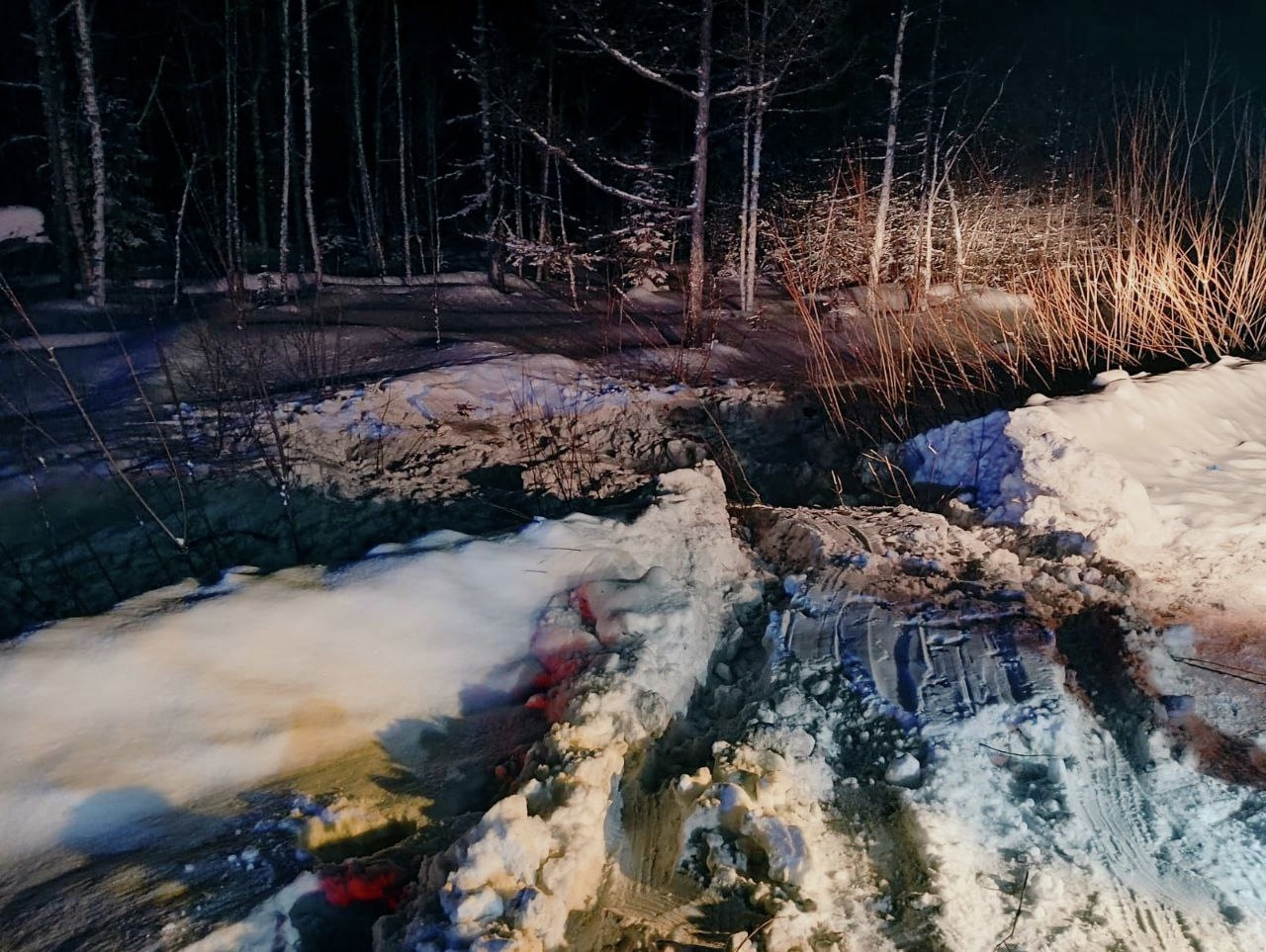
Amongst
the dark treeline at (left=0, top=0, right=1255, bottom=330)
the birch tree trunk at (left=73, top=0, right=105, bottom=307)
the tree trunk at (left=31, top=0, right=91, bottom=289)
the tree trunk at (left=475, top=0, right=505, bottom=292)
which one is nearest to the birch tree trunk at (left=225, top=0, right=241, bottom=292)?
the dark treeline at (left=0, top=0, right=1255, bottom=330)

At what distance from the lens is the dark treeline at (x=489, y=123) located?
1453cm

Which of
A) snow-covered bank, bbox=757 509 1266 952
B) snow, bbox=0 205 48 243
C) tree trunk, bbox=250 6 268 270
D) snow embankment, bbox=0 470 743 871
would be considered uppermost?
tree trunk, bbox=250 6 268 270

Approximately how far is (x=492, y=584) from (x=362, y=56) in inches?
959

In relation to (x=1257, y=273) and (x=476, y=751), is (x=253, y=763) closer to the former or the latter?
(x=476, y=751)

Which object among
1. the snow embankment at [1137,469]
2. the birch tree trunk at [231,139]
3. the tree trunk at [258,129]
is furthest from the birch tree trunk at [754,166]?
the tree trunk at [258,129]

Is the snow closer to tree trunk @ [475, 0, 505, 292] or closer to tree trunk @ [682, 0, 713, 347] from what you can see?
tree trunk @ [475, 0, 505, 292]

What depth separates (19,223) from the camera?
58.2 ft

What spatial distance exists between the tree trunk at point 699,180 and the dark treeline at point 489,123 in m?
0.04

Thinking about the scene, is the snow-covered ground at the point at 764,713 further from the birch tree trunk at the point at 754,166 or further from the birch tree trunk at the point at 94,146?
the birch tree trunk at the point at 94,146

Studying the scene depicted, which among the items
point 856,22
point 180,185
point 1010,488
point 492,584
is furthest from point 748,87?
point 180,185

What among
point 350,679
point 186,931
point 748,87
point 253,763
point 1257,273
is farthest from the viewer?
point 748,87

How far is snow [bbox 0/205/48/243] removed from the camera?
17422 millimetres

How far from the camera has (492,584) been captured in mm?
4863

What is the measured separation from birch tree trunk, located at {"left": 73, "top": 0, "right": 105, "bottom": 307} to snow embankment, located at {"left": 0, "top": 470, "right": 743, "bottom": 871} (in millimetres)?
12838
